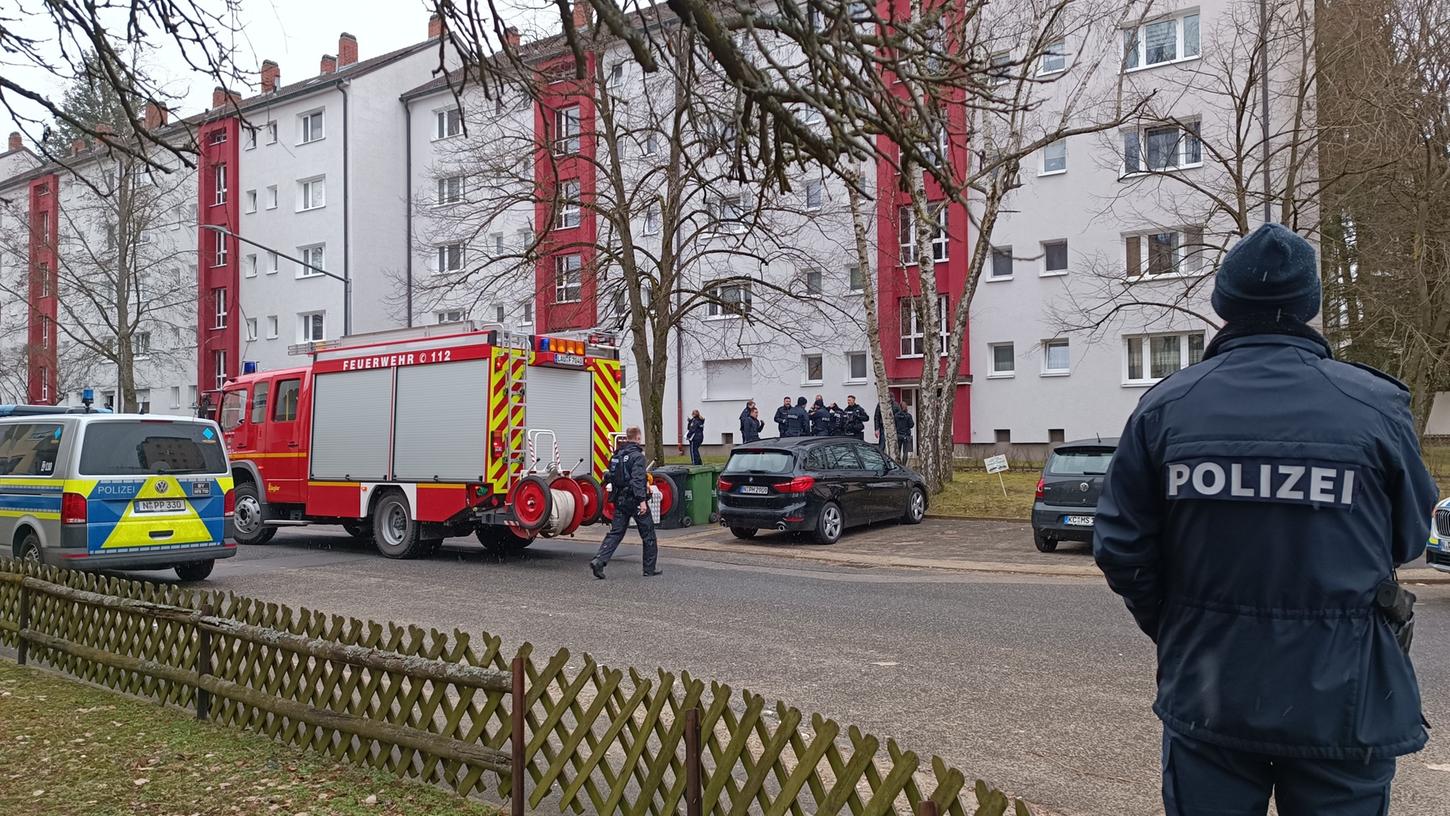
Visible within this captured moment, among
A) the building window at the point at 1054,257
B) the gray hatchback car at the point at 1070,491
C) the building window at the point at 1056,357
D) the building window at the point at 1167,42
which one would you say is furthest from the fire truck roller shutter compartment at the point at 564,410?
the building window at the point at 1167,42

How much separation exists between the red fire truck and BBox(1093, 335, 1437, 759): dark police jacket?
11.6 meters

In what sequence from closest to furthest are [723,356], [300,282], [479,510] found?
1. [479,510]
2. [723,356]
3. [300,282]

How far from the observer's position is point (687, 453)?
123 feet

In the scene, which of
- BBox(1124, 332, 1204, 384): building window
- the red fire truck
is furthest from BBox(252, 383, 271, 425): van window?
BBox(1124, 332, 1204, 384): building window

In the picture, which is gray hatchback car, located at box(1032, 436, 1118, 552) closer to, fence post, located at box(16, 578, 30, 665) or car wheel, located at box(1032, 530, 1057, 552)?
car wheel, located at box(1032, 530, 1057, 552)

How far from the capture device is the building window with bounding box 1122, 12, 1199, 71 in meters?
28.6

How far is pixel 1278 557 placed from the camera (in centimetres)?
254

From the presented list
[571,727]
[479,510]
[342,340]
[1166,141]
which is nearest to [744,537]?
[479,510]

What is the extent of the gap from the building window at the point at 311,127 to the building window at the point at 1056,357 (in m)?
29.7

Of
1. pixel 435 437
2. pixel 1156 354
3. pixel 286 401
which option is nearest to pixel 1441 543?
pixel 435 437

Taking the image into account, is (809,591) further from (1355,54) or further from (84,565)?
(1355,54)

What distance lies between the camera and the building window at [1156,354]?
94.6ft

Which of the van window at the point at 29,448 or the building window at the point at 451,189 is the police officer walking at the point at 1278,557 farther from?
the building window at the point at 451,189

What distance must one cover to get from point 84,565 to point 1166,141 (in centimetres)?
2604
